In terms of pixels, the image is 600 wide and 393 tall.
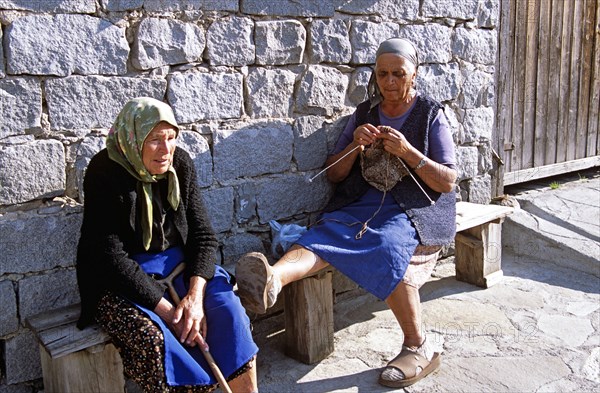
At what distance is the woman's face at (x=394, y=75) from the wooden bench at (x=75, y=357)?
1.96 m

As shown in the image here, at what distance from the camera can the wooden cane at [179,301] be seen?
2.56 meters

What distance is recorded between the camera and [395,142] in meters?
3.39

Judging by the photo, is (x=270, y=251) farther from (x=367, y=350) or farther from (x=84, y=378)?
(x=84, y=378)

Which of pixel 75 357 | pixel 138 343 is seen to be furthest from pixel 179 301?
pixel 75 357

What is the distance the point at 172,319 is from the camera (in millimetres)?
2645

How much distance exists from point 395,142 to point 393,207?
1.25ft

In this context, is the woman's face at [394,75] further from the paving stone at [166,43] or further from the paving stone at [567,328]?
the paving stone at [567,328]

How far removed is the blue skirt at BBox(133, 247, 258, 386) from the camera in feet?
8.23

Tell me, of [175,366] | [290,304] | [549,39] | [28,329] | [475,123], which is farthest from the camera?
[549,39]

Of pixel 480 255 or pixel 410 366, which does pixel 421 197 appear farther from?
pixel 480 255

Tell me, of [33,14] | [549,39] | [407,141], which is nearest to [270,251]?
[407,141]

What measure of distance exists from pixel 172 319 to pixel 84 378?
1.50 ft

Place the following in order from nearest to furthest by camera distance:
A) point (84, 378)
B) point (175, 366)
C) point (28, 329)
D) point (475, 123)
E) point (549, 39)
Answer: point (175, 366) → point (84, 378) → point (28, 329) → point (475, 123) → point (549, 39)

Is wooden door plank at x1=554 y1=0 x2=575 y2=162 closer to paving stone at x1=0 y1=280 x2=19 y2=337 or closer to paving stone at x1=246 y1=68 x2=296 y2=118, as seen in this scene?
paving stone at x1=246 y1=68 x2=296 y2=118
